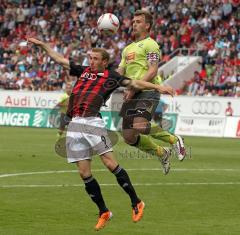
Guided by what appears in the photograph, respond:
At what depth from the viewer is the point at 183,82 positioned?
39.6m

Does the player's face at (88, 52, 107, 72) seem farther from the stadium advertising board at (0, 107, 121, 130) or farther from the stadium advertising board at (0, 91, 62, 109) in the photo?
the stadium advertising board at (0, 91, 62, 109)

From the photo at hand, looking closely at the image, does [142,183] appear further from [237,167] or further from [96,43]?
[96,43]

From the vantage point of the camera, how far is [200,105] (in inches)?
1361

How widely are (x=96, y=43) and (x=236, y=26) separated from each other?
8.18 m

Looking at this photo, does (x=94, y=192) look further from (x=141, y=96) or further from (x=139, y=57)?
(x=139, y=57)

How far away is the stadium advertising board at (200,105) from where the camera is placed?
3400cm

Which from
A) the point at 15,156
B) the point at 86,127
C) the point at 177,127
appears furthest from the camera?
the point at 177,127

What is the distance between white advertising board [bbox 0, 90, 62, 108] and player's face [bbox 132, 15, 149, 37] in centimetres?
2355

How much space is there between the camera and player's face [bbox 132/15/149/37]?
555 inches

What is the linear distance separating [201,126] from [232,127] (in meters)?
1.42

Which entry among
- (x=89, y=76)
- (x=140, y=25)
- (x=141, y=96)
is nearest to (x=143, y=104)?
(x=141, y=96)

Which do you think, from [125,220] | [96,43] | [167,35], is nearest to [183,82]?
[167,35]

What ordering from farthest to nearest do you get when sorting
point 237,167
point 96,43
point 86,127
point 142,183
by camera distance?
point 96,43, point 237,167, point 142,183, point 86,127

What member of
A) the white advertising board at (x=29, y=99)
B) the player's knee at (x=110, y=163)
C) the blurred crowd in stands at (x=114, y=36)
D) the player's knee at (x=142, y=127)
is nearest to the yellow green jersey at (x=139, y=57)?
the player's knee at (x=142, y=127)
